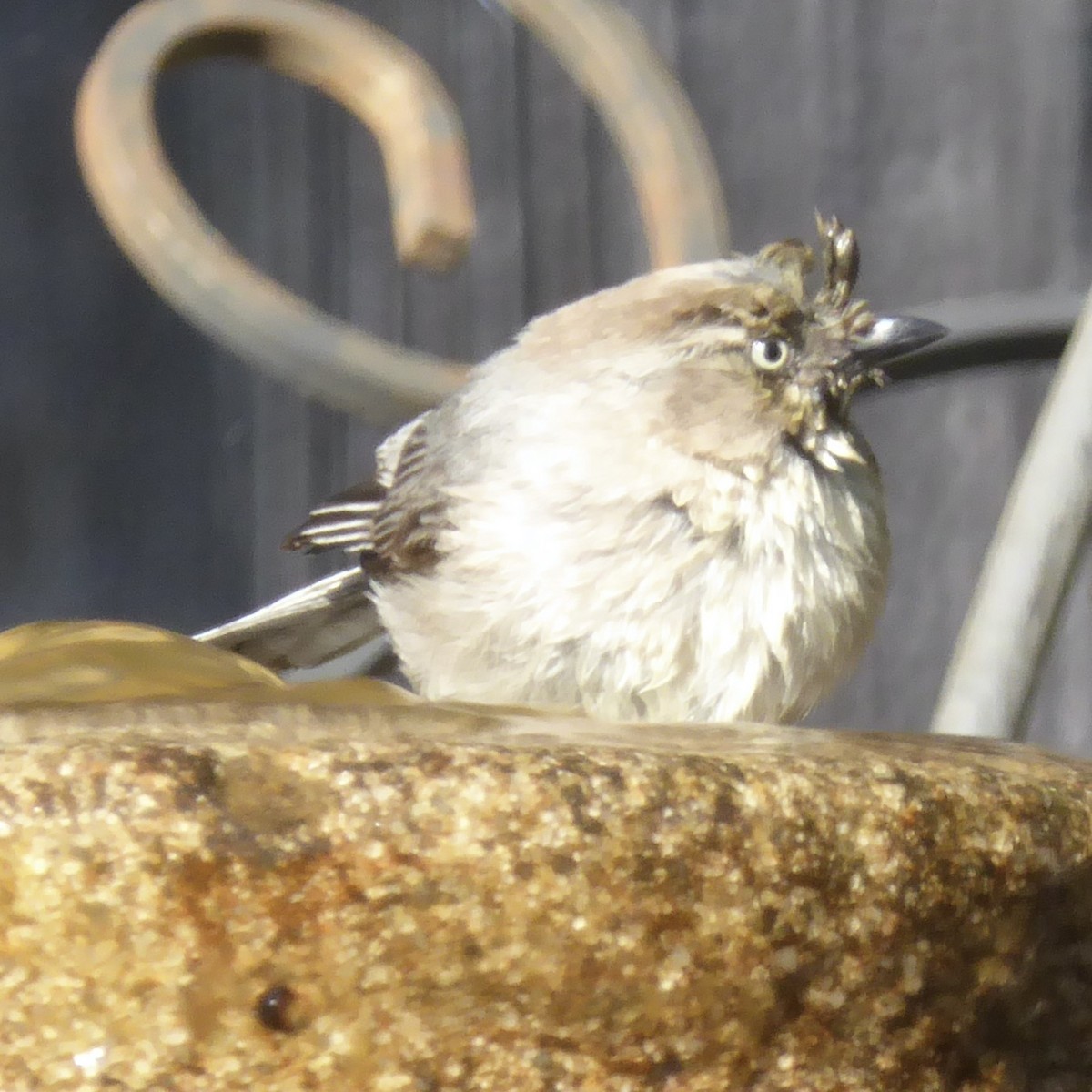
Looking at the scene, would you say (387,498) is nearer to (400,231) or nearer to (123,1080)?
(400,231)

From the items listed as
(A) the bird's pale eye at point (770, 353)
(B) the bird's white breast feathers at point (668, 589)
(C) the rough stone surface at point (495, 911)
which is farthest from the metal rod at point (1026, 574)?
(C) the rough stone surface at point (495, 911)

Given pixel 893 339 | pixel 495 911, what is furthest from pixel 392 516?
pixel 495 911

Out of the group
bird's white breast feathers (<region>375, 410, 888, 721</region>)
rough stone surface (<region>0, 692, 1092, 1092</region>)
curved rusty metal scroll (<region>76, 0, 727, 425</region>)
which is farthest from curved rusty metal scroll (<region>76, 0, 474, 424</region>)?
rough stone surface (<region>0, 692, 1092, 1092</region>)

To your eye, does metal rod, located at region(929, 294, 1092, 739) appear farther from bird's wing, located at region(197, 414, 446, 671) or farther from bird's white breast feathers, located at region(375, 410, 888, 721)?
bird's wing, located at region(197, 414, 446, 671)

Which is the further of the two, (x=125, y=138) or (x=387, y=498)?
(x=387, y=498)

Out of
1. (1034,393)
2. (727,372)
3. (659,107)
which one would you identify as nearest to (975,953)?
(727,372)

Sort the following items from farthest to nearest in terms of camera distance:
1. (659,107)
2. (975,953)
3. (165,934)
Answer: (659,107)
(975,953)
(165,934)

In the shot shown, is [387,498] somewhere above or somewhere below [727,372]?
below

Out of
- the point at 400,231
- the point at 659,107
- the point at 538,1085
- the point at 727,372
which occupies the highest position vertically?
the point at 659,107
